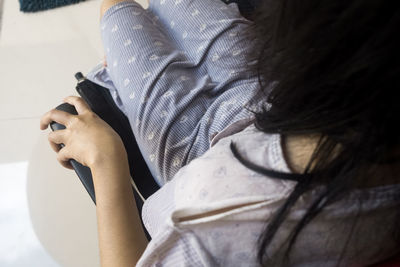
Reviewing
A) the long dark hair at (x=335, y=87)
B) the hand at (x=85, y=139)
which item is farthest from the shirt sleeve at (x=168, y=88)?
the long dark hair at (x=335, y=87)

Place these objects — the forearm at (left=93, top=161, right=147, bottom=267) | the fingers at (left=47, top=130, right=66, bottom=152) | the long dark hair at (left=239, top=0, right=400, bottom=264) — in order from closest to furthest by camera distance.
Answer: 1. the long dark hair at (left=239, top=0, right=400, bottom=264)
2. the forearm at (left=93, top=161, right=147, bottom=267)
3. the fingers at (left=47, top=130, right=66, bottom=152)

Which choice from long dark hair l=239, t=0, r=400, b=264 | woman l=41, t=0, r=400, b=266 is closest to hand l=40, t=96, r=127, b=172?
woman l=41, t=0, r=400, b=266

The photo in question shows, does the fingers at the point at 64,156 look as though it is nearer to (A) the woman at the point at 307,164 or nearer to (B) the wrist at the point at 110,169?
(B) the wrist at the point at 110,169

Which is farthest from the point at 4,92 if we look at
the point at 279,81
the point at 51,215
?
the point at 279,81

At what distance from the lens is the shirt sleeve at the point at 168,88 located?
1.73 feet

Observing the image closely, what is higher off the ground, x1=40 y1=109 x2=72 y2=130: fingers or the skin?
x1=40 y1=109 x2=72 y2=130: fingers

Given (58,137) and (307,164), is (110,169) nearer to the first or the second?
(58,137)

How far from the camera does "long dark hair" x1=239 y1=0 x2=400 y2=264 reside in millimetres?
221

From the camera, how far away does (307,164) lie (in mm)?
290

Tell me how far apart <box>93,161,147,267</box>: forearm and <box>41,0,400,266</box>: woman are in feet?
0.26

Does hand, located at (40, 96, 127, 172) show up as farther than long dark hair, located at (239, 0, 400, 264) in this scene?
Yes

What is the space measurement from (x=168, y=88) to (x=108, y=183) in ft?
0.55

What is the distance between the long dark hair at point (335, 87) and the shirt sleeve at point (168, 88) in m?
0.20

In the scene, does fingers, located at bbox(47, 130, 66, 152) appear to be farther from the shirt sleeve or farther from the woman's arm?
the shirt sleeve
